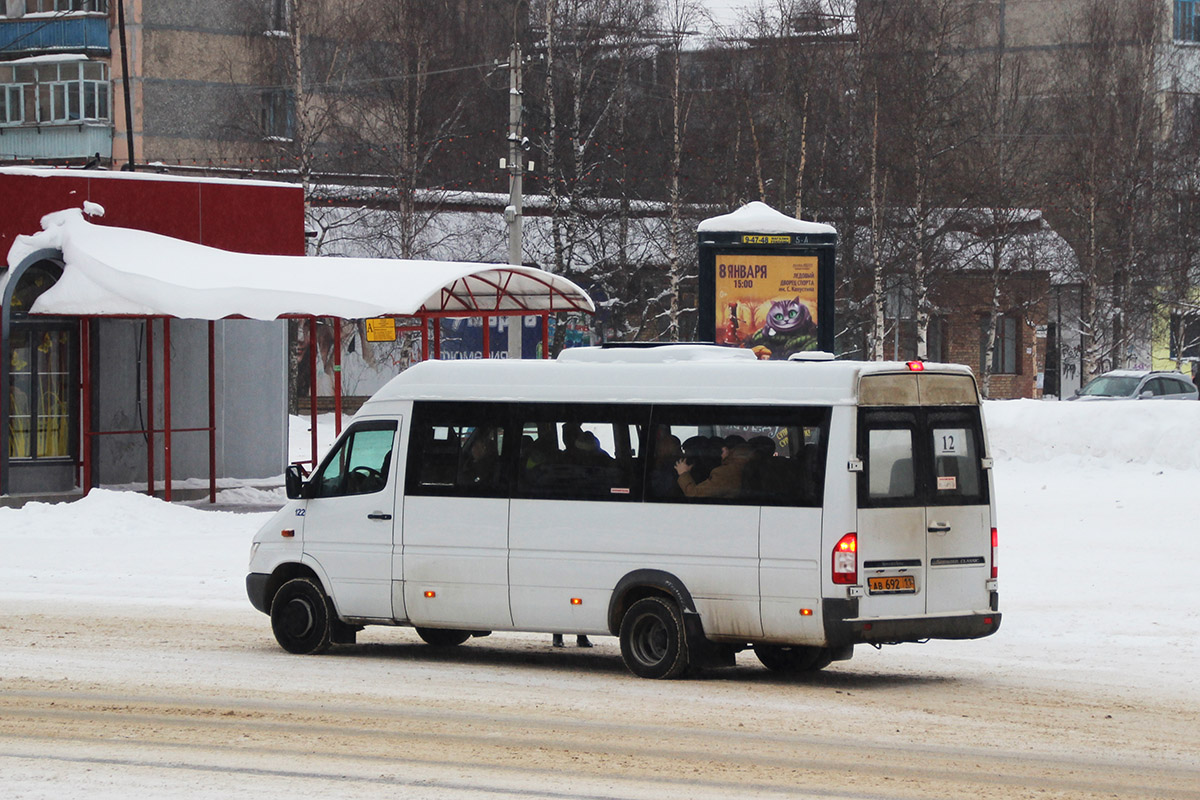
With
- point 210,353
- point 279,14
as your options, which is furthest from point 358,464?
point 279,14

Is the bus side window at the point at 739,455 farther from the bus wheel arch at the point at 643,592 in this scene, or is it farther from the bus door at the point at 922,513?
the bus wheel arch at the point at 643,592

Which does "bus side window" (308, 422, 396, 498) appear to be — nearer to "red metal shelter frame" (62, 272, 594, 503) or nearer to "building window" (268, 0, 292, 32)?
"red metal shelter frame" (62, 272, 594, 503)

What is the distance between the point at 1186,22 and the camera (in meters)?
68.4

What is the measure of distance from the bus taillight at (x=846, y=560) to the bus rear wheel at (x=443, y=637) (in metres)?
3.42

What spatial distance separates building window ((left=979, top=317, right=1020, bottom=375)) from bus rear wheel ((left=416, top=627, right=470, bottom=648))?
47.9 m

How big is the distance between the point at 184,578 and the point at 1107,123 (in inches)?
1660

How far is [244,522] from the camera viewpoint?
22109mm

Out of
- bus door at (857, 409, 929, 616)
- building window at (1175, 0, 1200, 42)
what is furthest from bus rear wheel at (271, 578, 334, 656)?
Result: building window at (1175, 0, 1200, 42)

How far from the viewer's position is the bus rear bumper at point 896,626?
10852mm

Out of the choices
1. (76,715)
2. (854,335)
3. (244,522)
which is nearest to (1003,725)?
(76,715)

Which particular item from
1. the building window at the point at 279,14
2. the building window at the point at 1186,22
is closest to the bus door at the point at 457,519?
the building window at the point at 279,14

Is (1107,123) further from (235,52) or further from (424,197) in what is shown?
(235,52)

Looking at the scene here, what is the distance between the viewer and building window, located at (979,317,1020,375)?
2335 inches

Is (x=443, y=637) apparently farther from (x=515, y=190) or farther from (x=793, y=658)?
(x=515, y=190)
